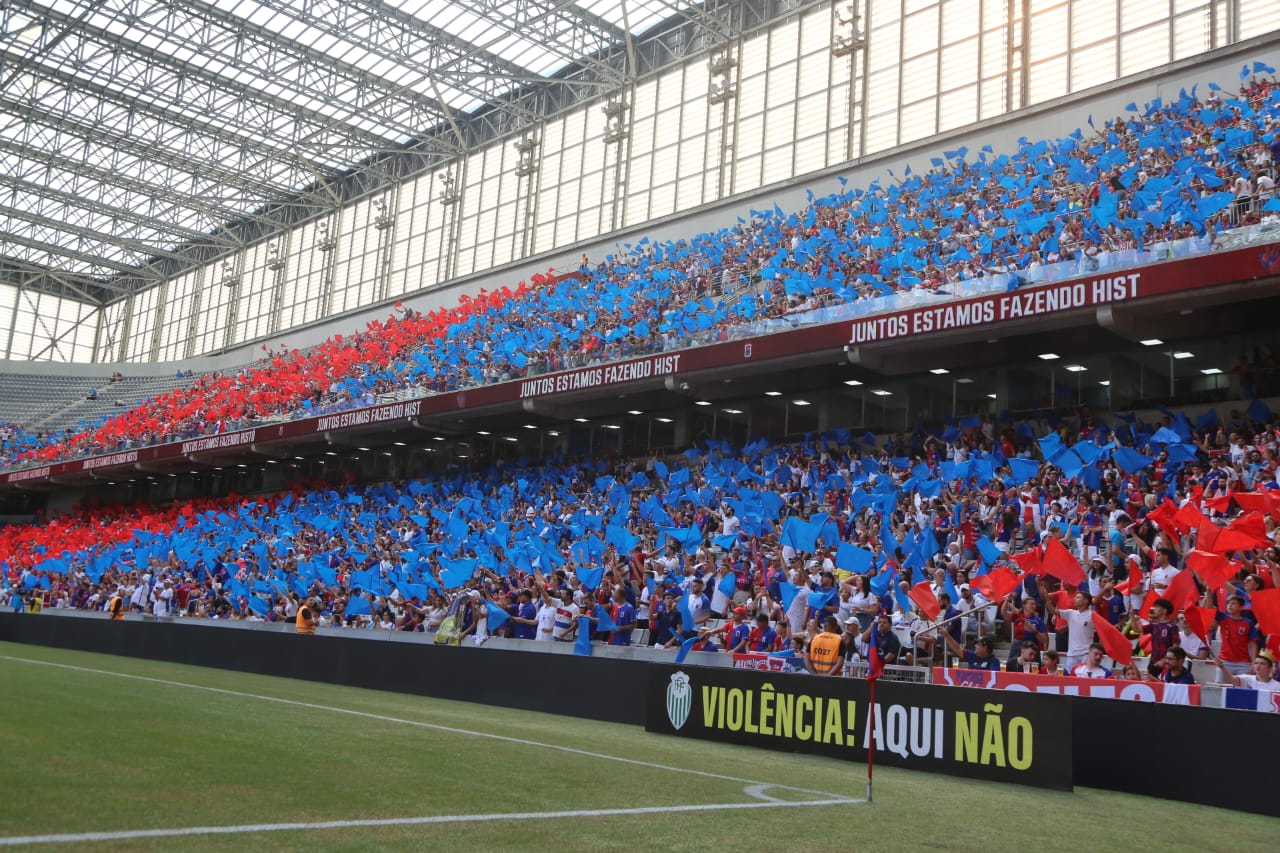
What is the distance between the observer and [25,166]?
5981 cm

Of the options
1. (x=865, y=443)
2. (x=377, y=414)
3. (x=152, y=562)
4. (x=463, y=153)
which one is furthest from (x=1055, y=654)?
(x=463, y=153)

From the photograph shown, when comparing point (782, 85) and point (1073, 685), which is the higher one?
point (782, 85)

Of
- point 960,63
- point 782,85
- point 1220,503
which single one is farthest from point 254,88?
point 1220,503

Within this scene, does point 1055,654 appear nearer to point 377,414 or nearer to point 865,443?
point 865,443

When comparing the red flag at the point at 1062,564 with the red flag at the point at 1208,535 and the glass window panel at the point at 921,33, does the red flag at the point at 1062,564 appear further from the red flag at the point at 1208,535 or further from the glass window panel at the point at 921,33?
the glass window panel at the point at 921,33

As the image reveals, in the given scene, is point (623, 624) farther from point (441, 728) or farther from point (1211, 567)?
point (1211, 567)

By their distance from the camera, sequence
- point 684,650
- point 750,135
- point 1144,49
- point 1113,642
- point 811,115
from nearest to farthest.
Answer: point 1113,642
point 684,650
point 1144,49
point 811,115
point 750,135

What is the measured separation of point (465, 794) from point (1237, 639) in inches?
336

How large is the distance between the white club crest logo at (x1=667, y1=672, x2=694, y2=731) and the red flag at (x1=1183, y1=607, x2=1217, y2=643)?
567 cm

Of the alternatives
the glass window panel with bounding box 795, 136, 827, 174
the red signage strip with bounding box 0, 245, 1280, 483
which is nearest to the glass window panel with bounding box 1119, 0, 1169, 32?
the glass window panel with bounding box 795, 136, 827, 174

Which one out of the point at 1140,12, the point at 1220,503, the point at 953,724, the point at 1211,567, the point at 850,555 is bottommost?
the point at 953,724

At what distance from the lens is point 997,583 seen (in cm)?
1431

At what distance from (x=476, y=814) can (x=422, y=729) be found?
5679mm

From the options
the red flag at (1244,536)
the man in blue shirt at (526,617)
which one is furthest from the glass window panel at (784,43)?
the red flag at (1244,536)
